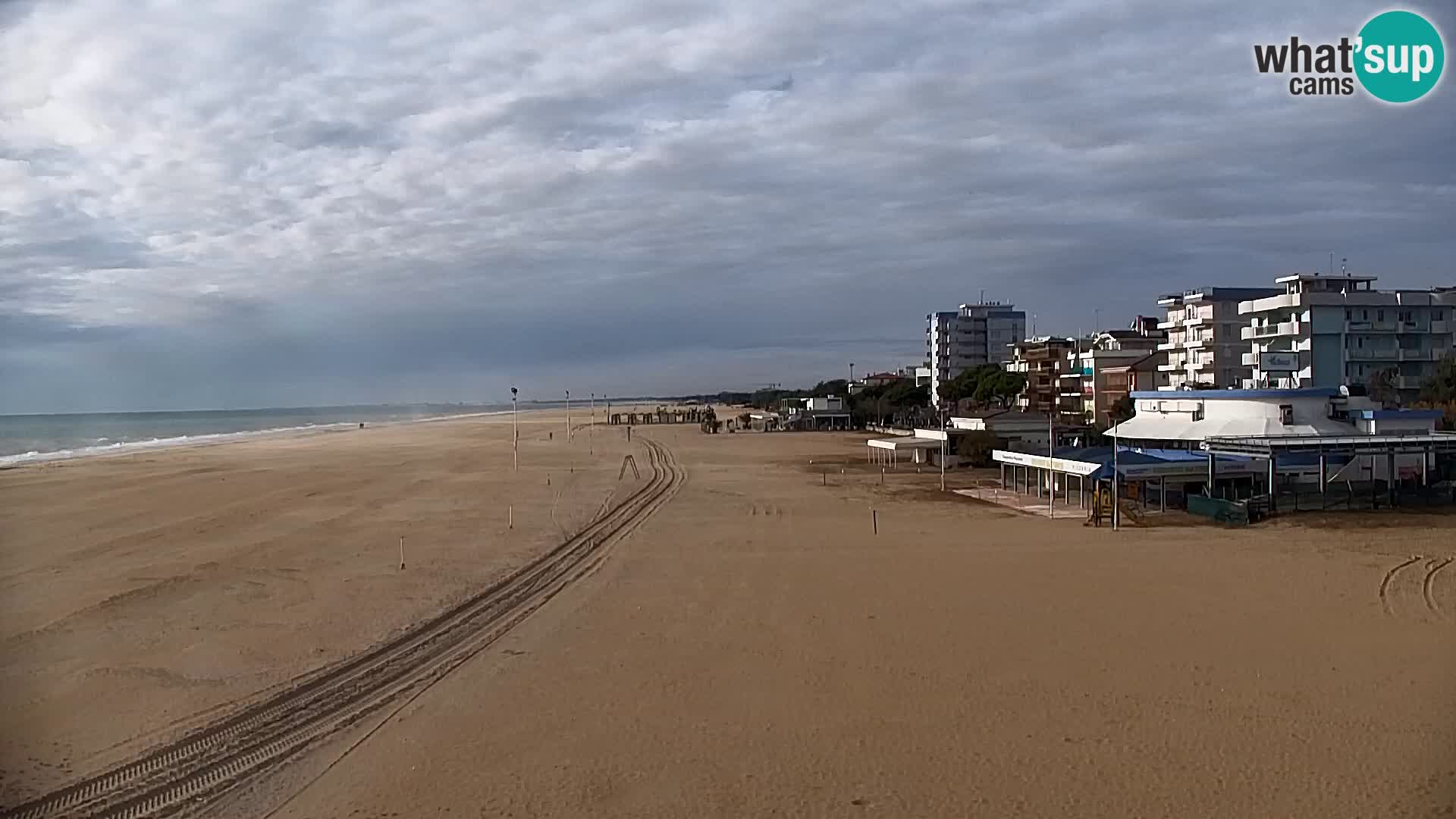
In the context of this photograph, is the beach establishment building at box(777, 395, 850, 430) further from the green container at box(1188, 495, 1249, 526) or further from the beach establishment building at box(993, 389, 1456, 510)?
the green container at box(1188, 495, 1249, 526)

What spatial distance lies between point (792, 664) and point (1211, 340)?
5269 centimetres

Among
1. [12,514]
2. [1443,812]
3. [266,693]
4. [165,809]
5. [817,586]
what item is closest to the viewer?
[1443,812]

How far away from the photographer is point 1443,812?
282 inches

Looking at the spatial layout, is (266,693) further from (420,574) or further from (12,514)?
(12,514)

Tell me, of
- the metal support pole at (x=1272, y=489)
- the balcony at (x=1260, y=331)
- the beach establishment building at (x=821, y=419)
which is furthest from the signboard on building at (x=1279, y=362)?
the beach establishment building at (x=821, y=419)

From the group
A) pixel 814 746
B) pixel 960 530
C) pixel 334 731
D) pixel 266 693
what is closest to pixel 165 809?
pixel 334 731

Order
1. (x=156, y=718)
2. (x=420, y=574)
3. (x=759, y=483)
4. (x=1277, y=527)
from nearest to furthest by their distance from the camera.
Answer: (x=156, y=718)
(x=420, y=574)
(x=1277, y=527)
(x=759, y=483)

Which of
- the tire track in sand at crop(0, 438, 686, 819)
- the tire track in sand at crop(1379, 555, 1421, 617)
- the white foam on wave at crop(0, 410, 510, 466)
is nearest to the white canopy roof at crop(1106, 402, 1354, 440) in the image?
the tire track in sand at crop(1379, 555, 1421, 617)

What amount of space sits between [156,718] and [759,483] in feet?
81.7

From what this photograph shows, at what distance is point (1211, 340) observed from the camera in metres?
56.2

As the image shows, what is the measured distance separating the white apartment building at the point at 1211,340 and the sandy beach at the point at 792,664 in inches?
1387

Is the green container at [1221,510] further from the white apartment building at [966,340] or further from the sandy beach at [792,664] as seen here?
the white apartment building at [966,340]

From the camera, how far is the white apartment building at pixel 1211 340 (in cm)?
5547

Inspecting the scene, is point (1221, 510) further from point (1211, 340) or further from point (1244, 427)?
point (1211, 340)
